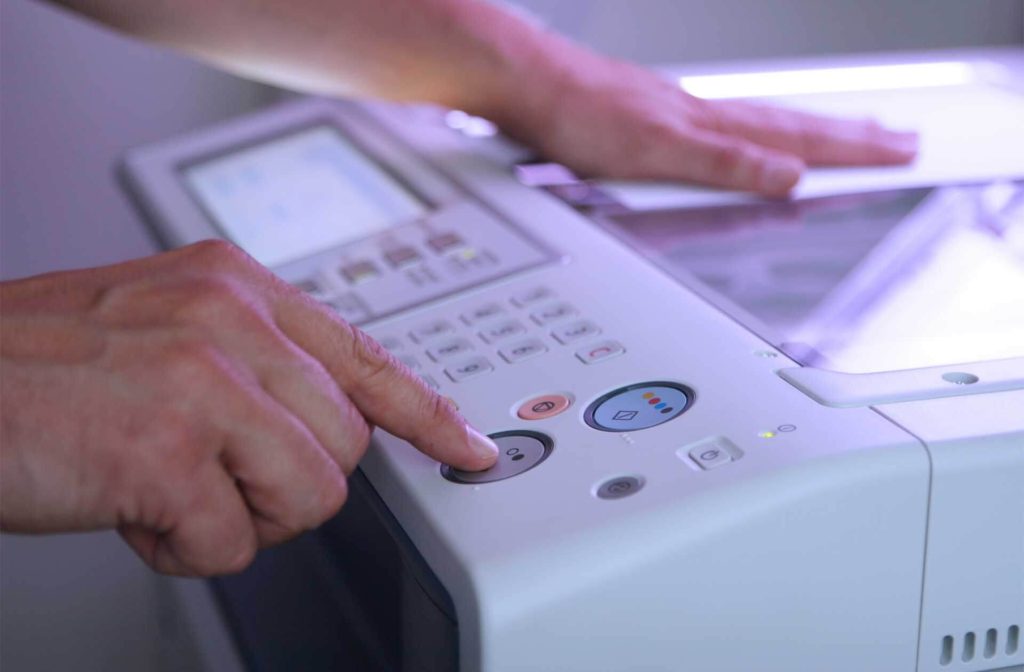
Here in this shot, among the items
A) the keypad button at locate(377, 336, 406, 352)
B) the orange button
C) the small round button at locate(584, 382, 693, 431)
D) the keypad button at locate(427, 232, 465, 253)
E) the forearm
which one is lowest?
the keypad button at locate(377, 336, 406, 352)

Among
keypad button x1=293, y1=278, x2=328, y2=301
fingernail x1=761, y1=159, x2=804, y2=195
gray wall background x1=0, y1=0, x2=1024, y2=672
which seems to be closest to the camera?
keypad button x1=293, y1=278, x2=328, y2=301

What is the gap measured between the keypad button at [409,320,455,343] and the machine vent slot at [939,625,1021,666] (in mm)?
263

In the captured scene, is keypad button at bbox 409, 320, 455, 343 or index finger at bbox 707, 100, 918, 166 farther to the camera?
index finger at bbox 707, 100, 918, 166

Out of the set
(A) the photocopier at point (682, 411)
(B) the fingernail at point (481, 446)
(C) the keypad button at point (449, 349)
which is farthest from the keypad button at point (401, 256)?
(B) the fingernail at point (481, 446)

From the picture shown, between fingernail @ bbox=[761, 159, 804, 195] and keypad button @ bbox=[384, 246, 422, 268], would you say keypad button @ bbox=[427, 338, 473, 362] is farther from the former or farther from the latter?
fingernail @ bbox=[761, 159, 804, 195]

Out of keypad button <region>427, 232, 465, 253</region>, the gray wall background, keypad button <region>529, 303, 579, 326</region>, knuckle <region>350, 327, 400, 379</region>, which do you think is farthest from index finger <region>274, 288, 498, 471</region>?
the gray wall background

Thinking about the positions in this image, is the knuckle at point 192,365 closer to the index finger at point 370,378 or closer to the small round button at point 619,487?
the index finger at point 370,378

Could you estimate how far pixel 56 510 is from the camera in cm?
42

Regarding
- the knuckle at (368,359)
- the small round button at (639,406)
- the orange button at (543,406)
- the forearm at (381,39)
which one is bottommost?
the orange button at (543,406)

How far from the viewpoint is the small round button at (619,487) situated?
0.42 meters

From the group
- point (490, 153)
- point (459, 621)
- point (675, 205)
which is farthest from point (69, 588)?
point (459, 621)

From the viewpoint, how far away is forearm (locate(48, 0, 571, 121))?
84 cm

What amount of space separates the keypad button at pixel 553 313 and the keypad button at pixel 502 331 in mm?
10

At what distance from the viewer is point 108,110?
1594 millimetres
